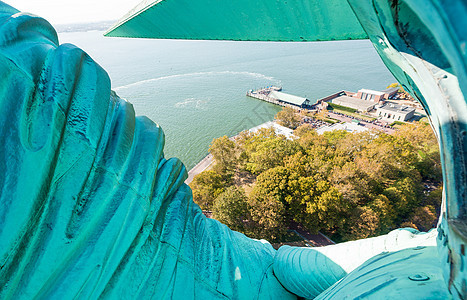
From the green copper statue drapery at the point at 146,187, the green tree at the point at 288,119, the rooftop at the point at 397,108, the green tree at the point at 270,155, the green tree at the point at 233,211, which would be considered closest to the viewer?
the green copper statue drapery at the point at 146,187

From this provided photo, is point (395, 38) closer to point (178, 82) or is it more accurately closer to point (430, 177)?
point (430, 177)

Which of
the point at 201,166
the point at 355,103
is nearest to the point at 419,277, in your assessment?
the point at 201,166

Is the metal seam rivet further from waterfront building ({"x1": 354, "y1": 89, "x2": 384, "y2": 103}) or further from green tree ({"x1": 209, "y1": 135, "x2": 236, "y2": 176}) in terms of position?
waterfront building ({"x1": 354, "y1": 89, "x2": 384, "y2": 103})

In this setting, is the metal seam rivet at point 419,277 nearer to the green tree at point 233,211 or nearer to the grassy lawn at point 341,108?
the green tree at point 233,211

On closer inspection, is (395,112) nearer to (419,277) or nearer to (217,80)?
(217,80)

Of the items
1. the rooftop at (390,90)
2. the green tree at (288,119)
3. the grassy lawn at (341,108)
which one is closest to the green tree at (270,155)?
the green tree at (288,119)

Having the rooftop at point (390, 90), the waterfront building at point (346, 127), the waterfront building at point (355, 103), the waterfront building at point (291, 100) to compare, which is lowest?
the rooftop at point (390, 90)
